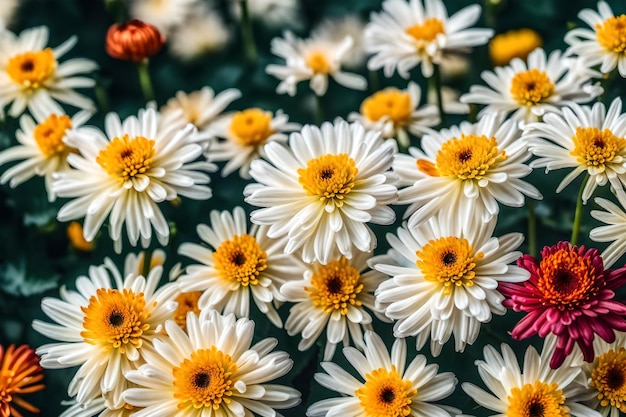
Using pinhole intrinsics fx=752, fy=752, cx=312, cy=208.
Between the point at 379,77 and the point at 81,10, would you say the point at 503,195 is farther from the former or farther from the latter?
the point at 81,10

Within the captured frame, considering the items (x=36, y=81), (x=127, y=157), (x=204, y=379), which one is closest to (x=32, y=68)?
(x=36, y=81)

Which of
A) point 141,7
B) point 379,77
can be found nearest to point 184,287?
point 379,77

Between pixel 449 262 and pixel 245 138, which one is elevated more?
pixel 245 138

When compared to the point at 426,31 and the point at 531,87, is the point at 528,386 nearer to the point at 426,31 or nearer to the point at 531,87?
the point at 531,87

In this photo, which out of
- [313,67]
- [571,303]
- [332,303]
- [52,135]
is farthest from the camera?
[313,67]

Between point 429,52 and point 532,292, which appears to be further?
point 429,52

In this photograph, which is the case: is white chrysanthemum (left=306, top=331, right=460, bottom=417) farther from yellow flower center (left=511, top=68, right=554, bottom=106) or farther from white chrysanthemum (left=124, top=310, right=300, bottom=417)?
yellow flower center (left=511, top=68, right=554, bottom=106)
